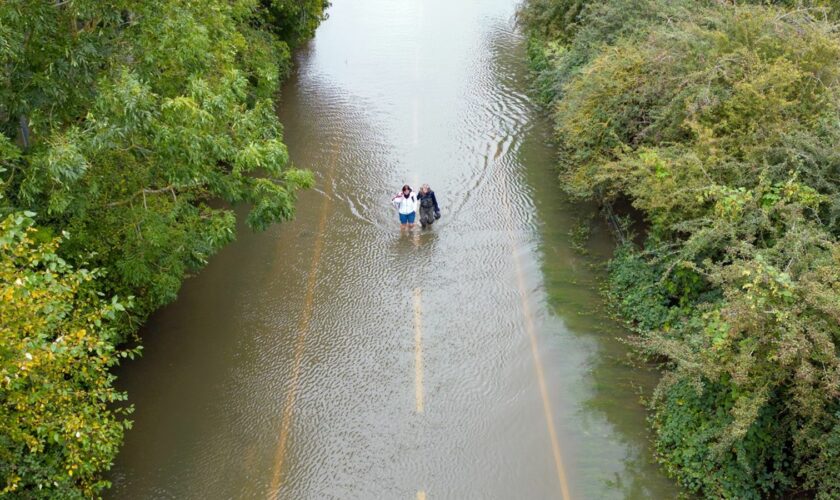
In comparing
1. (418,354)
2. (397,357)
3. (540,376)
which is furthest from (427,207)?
(540,376)

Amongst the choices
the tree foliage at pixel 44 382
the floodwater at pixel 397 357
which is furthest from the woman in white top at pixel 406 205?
the tree foliage at pixel 44 382

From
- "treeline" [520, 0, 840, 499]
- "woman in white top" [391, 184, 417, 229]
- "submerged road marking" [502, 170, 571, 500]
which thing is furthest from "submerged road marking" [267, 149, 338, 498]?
"treeline" [520, 0, 840, 499]

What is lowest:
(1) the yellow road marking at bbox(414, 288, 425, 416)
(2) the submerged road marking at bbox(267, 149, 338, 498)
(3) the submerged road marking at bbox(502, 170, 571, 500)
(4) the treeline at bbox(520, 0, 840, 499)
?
(2) the submerged road marking at bbox(267, 149, 338, 498)

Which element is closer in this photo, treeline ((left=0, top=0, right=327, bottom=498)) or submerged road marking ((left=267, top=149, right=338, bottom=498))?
treeline ((left=0, top=0, right=327, bottom=498))

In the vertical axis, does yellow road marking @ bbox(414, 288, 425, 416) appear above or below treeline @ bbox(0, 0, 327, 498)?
below

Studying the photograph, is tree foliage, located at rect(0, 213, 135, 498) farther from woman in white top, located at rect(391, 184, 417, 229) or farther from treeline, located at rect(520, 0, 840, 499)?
woman in white top, located at rect(391, 184, 417, 229)
